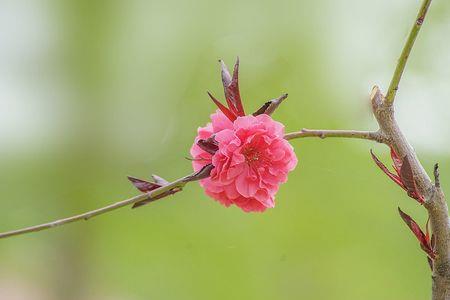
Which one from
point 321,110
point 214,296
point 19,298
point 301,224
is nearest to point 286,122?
point 321,110

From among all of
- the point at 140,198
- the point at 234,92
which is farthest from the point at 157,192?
the point at 234,92

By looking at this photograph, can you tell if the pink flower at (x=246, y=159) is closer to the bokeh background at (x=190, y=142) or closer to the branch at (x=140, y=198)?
the branch at (x=140, y=198)

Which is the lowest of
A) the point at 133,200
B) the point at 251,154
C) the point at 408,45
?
the point at 133,200

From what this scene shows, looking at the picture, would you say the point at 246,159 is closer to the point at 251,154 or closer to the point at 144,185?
the point at 251,154

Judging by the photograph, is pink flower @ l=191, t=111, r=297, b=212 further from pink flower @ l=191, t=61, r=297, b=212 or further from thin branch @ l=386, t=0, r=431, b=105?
thin branch @ l=386, t=0, r=431, b=105

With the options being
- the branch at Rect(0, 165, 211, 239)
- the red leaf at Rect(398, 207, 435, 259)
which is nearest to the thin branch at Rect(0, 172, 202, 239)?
the branch at Rect(0, 165, 211, 239)

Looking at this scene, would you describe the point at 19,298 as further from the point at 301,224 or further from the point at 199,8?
the point at 199,8

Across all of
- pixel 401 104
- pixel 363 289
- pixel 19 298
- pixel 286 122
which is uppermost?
pixel 401 104
